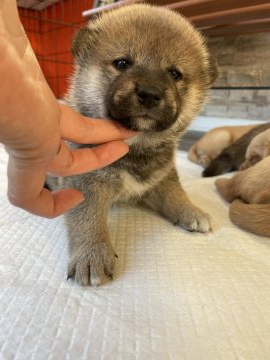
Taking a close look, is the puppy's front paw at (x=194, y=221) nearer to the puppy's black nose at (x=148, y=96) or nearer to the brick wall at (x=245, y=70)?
the puppy's black nose at (x=148, y=96)

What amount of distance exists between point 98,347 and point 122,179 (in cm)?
51

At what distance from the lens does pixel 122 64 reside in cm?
95

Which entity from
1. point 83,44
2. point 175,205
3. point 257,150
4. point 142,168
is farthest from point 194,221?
point 257,150

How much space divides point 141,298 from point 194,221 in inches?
15.6

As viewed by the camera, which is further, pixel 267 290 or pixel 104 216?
pixel 104 216

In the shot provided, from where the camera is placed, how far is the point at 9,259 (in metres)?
0.82

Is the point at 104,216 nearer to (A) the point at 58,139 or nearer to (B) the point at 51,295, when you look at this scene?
(B) the point at 51,295

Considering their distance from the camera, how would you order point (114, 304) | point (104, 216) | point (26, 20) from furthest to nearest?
point (26, 20) < point (104, 216) < point (114, 304)

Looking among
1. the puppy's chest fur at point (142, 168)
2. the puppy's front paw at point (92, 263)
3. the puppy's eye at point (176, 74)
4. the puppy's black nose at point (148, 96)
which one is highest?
the puppy's eye at point (176, 74)

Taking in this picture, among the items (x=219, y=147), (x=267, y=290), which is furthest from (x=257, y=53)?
(x=267, y=290)

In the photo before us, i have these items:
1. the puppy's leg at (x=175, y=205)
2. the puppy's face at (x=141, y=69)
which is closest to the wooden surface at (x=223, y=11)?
the puppy's face at (x=141, y=69)

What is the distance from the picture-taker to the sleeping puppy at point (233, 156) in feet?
6.73

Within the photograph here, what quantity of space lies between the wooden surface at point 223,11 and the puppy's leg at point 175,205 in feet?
3.34

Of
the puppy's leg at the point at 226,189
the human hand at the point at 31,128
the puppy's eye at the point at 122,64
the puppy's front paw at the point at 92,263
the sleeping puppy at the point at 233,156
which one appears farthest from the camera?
the sleeping puppy at the point at 233,156
